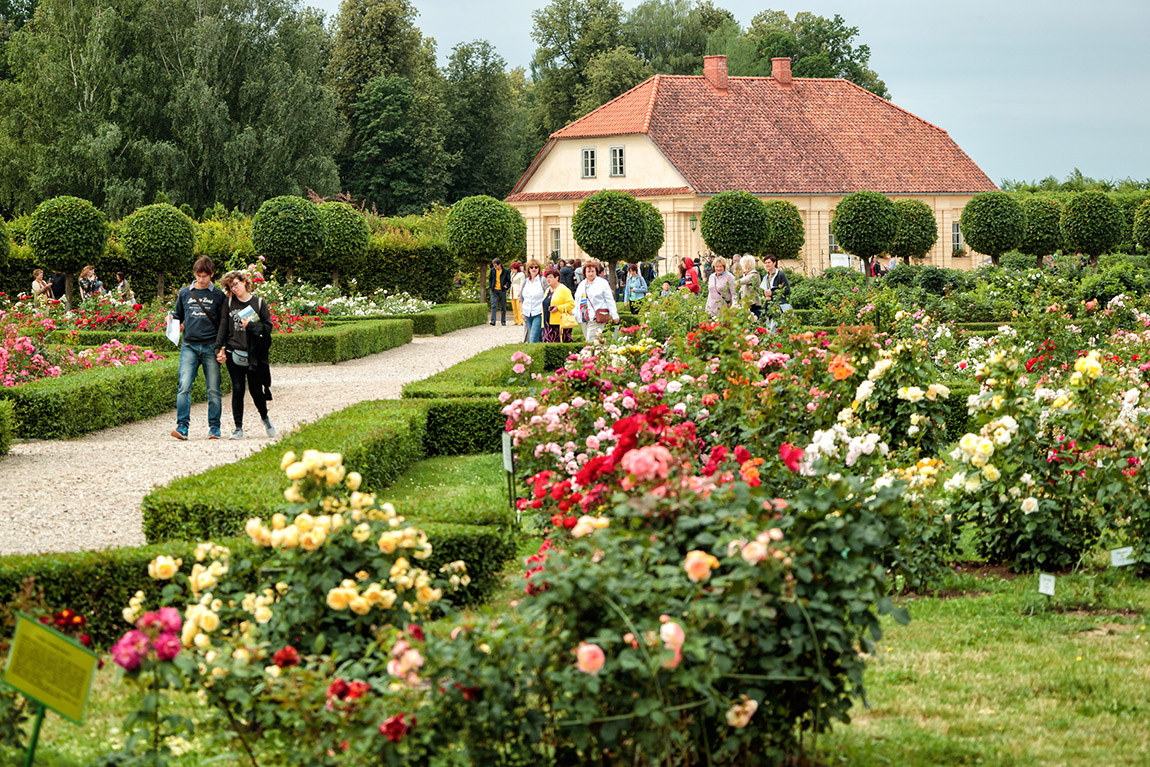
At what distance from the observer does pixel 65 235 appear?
65.9 feet

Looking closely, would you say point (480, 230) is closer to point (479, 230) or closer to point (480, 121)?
point (479, 230)

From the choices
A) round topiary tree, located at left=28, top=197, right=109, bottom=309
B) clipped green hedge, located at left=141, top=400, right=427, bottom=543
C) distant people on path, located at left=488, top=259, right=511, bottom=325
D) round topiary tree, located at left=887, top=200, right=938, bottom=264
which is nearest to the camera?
clipped green hedge, located at left=141, top=400, right=427, bottom=543

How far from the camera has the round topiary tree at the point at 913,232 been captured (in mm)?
30812

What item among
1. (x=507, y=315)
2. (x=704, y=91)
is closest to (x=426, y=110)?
(x=704, y=91)

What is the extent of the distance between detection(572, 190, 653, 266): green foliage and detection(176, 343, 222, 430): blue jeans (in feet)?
57.8

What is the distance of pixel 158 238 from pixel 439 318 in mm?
4794

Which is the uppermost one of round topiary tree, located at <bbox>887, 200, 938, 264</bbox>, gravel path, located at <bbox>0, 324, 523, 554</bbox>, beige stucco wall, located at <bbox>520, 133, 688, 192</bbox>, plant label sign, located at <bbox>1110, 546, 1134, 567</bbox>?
beige stucco wall, located at <bbox>520, 133, 688, 192</bbox>

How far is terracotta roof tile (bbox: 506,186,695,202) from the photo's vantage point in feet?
129

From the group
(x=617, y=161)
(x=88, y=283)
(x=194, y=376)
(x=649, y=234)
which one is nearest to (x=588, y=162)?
(x=617, y=161)

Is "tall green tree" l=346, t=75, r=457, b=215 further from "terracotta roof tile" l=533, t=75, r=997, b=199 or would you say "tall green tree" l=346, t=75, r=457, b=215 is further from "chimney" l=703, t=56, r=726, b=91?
"chimney" l=703, t=56, r=726, b=91

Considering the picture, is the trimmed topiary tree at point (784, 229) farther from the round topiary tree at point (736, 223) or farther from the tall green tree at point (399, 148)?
the tall green tree at point (399, 148)

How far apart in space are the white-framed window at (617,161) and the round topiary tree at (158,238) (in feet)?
72.9

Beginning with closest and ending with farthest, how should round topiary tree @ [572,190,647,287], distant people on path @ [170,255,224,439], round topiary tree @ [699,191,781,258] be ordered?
distant people on path @ [170,255,224,439], round topiary tree @ [572,190,647,287], round topiary tree @ [699,191,781,258]

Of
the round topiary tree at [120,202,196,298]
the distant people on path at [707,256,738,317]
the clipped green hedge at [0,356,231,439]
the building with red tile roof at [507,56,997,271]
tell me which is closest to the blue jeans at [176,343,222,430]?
the clipped green hedge at [0,356,231,439]
